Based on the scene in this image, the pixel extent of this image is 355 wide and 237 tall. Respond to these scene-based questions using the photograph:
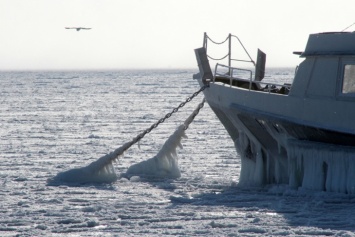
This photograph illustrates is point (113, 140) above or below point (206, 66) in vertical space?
below

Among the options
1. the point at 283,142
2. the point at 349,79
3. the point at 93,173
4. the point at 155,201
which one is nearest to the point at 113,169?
the point at 93,173

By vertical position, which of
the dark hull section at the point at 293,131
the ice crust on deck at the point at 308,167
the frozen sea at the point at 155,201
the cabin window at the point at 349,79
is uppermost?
the cabin window at the point at 349,79

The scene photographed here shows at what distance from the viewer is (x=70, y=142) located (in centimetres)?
3045

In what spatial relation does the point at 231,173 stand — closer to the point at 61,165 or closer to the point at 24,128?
the point at 61,165

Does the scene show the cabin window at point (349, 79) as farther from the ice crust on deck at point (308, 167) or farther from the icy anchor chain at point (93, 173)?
the icy anchor chain at point (93, 173)

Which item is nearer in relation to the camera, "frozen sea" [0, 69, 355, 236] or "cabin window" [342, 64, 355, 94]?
"frozen sea" [0, 69, 355, 236]

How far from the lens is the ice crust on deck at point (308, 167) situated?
17797mm

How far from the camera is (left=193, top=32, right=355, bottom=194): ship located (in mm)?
17844

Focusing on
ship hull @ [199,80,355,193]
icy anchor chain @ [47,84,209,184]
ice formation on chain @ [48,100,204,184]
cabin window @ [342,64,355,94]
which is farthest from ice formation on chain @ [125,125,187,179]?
cabin window @ [342,64,355,94]

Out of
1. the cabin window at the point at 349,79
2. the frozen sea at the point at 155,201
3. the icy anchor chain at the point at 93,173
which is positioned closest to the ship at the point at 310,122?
the cabin window at the point at 349,79

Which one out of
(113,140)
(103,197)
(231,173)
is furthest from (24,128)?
(103,197)

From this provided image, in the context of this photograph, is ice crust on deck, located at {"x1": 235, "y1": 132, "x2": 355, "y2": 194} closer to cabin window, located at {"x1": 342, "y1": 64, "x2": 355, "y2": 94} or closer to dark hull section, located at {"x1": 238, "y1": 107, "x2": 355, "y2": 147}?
dark hull section, located at {"x1": 238, "y1": 107, "x2": 355, "y2": 147}

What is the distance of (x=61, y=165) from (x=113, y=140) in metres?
7.57

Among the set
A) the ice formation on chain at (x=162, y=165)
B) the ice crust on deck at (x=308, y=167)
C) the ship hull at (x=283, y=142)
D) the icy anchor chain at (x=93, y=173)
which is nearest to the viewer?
the ice crust on deck at (x=308, y=167)
